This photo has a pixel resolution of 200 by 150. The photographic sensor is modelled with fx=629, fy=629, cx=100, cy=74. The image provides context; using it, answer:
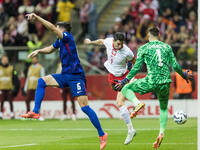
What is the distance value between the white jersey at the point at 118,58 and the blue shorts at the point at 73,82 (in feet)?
8.44

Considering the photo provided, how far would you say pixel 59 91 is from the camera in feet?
79.6

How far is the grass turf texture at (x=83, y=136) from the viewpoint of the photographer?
13156 mm

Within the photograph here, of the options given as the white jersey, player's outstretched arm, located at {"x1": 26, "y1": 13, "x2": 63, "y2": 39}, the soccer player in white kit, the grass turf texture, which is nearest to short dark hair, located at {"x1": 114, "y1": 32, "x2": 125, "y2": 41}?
the soccer player in white kit

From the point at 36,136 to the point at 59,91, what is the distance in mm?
8318

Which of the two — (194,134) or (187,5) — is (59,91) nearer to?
(187,5)

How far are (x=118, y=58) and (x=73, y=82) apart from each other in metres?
2.77

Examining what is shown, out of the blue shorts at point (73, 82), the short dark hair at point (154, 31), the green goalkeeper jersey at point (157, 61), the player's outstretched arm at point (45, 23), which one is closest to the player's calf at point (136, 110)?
the green goalkeeper jersey at point (157, 61)

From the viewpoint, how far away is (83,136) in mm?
15820

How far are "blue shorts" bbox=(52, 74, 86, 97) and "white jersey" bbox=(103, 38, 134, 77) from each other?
2572 mm

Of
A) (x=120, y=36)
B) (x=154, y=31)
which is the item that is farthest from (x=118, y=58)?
(x=154, y=31)

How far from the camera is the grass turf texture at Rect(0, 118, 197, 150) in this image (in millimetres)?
13156

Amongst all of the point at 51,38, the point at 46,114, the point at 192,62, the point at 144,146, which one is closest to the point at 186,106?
the point at 192,62

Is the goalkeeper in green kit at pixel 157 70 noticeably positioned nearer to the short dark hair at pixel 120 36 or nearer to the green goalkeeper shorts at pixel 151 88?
the green goalkeeper shorts at pixel 151 88

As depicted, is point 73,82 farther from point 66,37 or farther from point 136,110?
point 136,110
